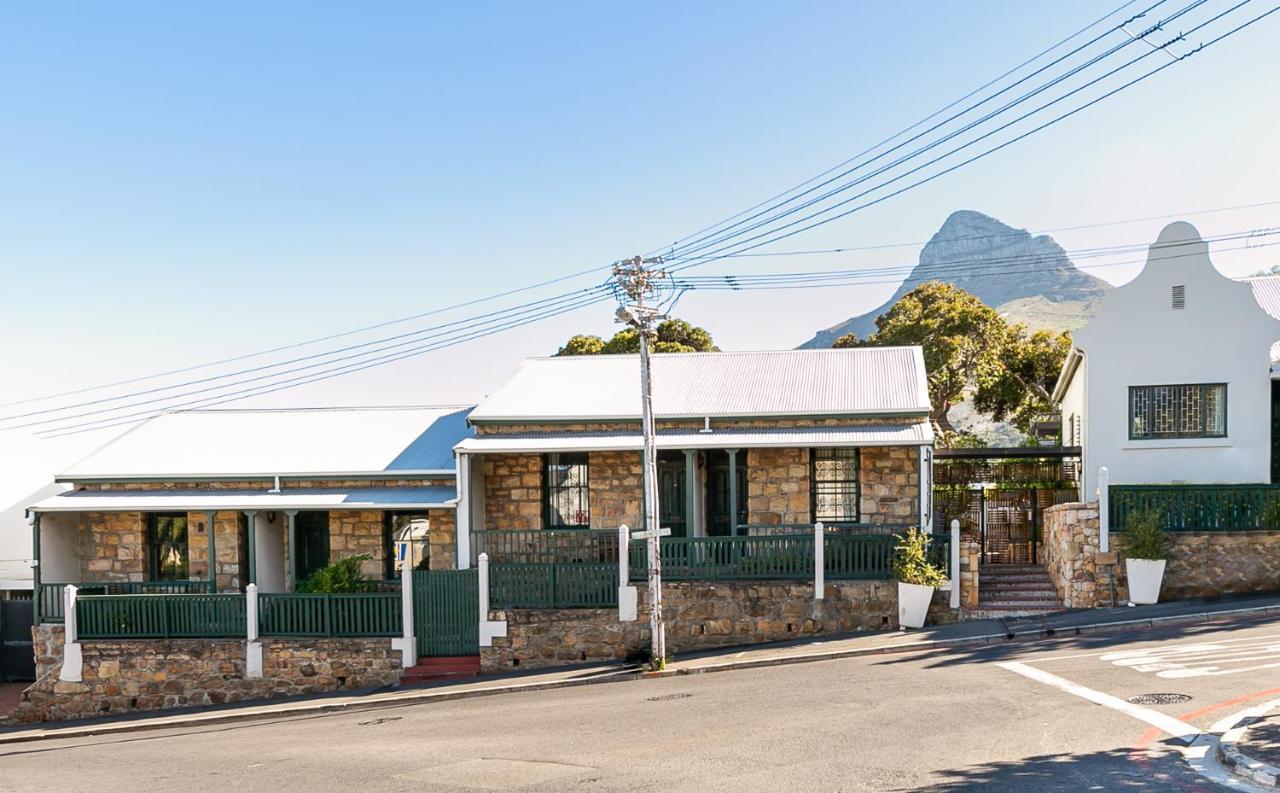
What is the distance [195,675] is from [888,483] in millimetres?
13934

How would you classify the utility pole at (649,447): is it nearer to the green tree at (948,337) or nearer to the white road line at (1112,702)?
the white road line at (1112,702)

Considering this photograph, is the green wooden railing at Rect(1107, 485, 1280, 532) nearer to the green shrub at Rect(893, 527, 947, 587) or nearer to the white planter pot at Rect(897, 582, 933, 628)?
the green shrub at Rect(893, 527, 947, 587)

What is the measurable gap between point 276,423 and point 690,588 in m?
11.3

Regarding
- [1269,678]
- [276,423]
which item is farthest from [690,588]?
[276,423]

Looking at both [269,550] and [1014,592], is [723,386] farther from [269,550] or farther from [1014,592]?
[269,550]

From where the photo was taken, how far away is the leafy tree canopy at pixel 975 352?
3291 centimetres

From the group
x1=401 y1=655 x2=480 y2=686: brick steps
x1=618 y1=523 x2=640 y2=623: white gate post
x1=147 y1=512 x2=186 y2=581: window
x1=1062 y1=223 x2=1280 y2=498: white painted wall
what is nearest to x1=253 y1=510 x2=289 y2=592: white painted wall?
x1=147 y1=512 x2=186 y2=581: window

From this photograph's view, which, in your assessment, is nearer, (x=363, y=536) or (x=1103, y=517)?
(x=1103, y=517)

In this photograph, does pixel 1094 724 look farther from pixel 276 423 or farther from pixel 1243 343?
pixel 276 423

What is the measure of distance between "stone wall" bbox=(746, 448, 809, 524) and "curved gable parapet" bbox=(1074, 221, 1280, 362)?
6.42 metres

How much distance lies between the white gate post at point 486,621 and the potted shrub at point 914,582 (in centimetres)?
714

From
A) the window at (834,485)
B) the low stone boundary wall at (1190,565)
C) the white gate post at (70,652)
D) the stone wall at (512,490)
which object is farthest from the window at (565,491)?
the low stone boundary wall at (1190,565)

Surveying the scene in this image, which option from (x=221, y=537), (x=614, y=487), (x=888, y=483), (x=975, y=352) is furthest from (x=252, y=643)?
(x=975, y=352)

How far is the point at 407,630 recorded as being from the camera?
1791cm
